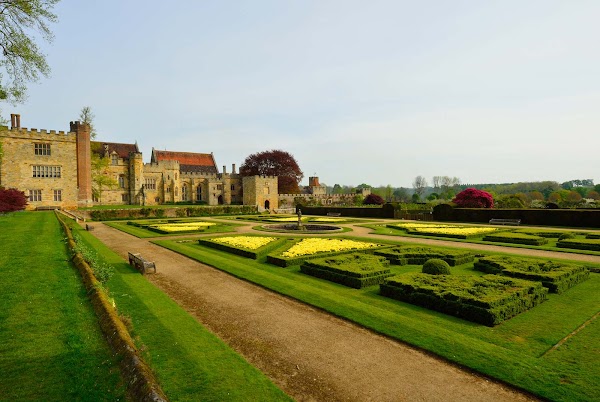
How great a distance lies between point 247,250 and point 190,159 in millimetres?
66513

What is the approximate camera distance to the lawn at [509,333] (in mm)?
5812

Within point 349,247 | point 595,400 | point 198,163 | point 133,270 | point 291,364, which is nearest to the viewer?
point 595,400

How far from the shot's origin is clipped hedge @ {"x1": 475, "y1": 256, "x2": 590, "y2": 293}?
10.6m

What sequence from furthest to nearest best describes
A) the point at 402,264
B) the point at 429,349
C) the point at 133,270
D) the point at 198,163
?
the point at 198,163 → the point at 402,264 → the point at 133,270 → the point at 429,349

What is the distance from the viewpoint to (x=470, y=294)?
9133 millimetres

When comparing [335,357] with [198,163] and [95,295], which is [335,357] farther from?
[198,163]

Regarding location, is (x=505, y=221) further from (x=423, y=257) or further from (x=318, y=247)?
(x=318, y=247)

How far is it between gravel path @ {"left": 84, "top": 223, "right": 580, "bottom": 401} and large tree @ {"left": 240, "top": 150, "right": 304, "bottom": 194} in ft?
213

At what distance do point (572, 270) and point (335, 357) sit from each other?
31.7 ft

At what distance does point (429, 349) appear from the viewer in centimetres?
687

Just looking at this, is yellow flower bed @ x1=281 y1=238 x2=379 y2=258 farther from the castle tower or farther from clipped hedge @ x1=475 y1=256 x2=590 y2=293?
the castle tower

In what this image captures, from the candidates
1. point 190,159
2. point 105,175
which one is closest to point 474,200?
point 105,175

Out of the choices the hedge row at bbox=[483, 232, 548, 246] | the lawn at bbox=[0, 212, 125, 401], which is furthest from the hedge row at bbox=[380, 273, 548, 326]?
the hedge row at bbox=[483, 232, 548, 246]

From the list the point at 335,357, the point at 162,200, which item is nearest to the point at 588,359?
the point at 335,357
